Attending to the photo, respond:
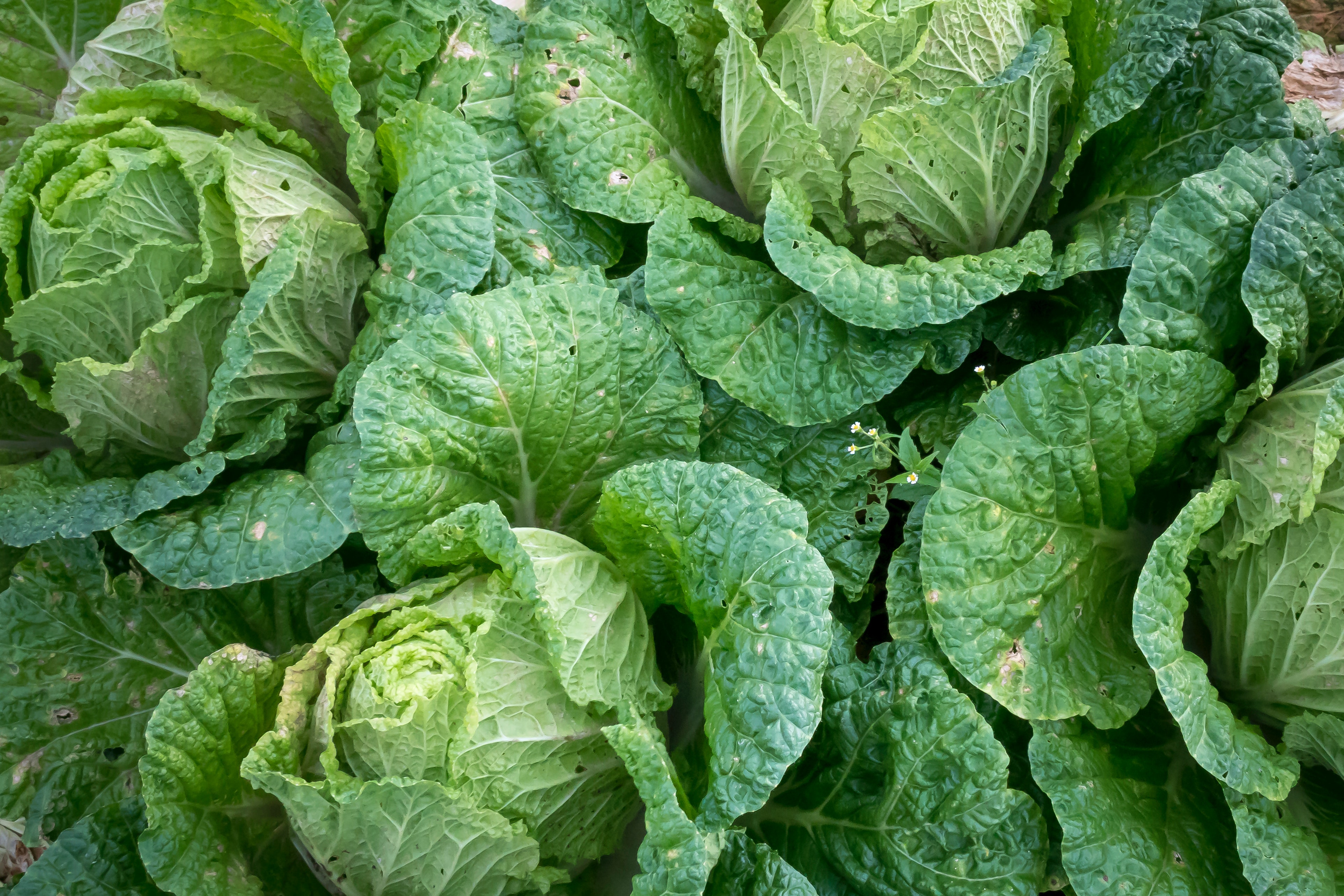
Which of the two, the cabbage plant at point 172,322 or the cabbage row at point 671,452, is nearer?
the cabbage row at point 671,452

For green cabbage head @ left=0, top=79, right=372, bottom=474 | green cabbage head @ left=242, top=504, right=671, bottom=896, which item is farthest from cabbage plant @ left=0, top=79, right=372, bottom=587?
green cabbage head @ left=242, top=504, right=671, bottom=896

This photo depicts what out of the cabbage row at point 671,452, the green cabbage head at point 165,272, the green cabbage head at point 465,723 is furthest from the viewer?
the green cabbage head at point 165,272

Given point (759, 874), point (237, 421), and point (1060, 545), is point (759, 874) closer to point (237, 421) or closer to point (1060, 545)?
point (1060, 545)

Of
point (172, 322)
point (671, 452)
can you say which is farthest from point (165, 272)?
point (671, 452)

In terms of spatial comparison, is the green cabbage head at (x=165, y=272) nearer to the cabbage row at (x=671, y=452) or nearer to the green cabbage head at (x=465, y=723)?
the cabbage row at (x=671, y=452)

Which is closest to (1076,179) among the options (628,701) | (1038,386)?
(1038,386)

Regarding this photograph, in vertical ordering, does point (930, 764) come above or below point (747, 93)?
below

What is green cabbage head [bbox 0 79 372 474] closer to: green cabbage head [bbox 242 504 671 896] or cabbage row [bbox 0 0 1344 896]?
cabbage row [bbox 0 0 1344 896]

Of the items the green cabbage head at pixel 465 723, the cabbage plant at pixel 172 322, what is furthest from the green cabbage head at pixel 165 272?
the green cabbage head at pixel 465 723
